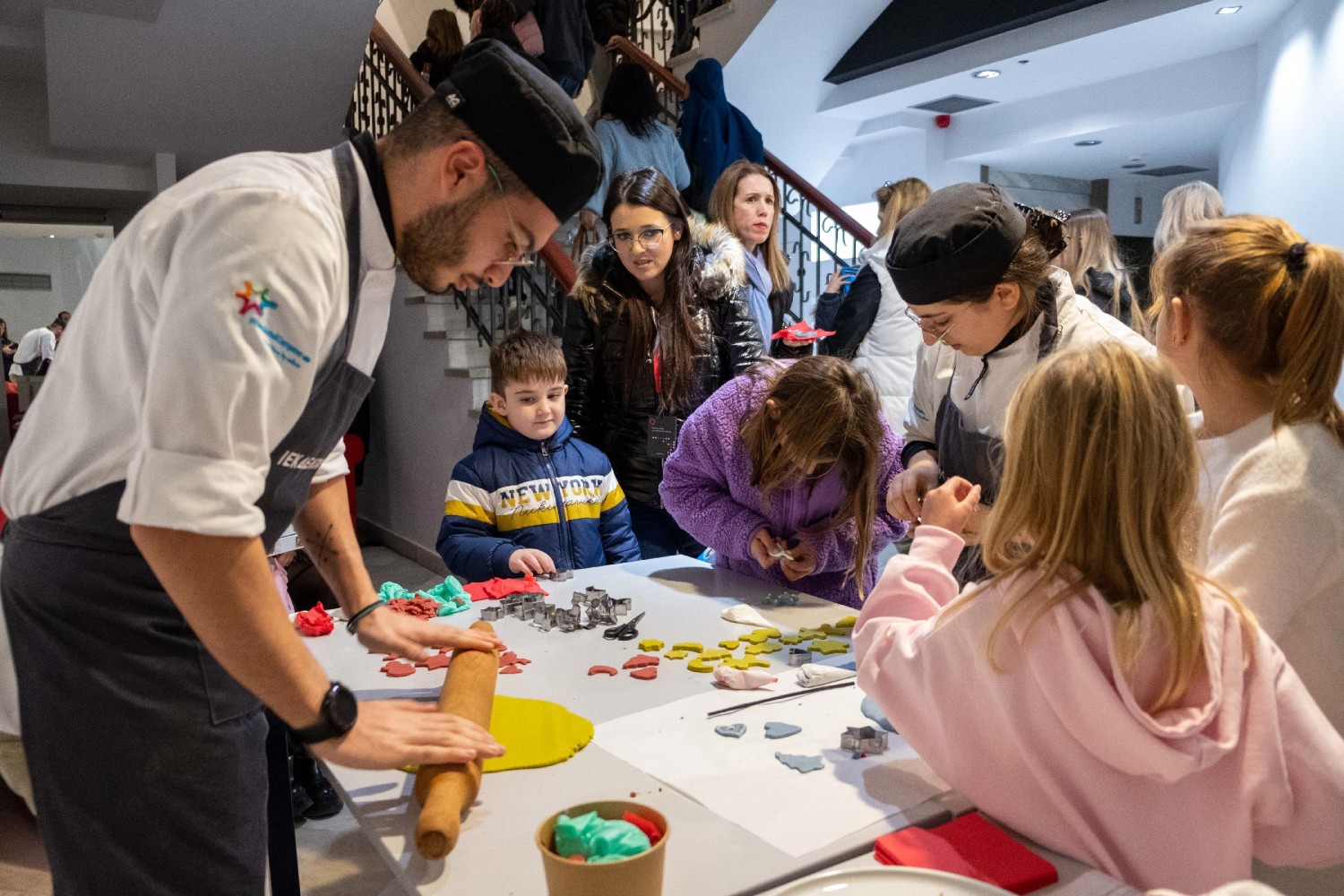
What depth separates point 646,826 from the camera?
1.07 metres

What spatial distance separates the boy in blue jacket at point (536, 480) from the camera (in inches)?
118

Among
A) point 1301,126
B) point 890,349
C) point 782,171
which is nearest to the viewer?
point 890,349

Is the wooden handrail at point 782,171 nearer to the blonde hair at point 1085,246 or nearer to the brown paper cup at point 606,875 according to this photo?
the blonde hair at point 1085,246

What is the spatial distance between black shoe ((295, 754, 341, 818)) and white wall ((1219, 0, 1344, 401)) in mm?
4321

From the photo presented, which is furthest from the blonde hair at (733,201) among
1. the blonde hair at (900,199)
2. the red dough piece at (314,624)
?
the red dough piece at (314,624)

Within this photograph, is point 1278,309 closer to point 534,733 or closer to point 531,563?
point 534,733

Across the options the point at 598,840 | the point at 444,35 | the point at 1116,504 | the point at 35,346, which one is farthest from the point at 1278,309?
the point at 35,346

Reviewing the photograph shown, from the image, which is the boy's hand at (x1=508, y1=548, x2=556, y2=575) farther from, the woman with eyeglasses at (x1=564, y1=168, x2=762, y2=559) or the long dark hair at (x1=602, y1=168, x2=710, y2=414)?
the long dark hair at (x1=602, y1=168, x2=710, y2=414)

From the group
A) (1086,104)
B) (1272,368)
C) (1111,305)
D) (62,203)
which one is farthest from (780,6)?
(1272,368)

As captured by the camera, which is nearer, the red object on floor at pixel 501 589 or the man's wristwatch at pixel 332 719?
the man's wristwatch at pixel 332 719

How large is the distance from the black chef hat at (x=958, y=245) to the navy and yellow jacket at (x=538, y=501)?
4.50 ft

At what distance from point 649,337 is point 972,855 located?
7.63ft

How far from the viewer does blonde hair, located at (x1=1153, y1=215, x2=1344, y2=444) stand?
4.89 feet

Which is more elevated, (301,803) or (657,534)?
(657,534)
